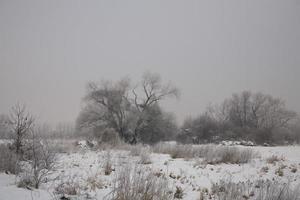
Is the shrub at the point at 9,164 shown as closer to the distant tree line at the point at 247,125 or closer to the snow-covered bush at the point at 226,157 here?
the snow-covered bush at the point at 226,157

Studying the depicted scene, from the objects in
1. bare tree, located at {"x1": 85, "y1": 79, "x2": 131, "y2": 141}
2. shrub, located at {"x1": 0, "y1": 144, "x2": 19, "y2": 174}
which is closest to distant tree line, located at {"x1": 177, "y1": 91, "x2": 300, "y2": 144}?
bare tree, located at {"x1": 85, "y1": 79, "x2": 131, "y2": 141}

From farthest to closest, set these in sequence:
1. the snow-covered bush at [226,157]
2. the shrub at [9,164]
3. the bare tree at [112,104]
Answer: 1. the bare tree at [112,104]
2. the snow-covered bush at [226,157]
3. the shrub at [9,164]

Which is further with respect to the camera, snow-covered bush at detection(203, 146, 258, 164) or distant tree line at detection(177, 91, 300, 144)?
distant tree line at detection(177, 91, 300, 144)

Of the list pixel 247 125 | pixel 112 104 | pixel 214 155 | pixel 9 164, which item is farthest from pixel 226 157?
pixel 247 125

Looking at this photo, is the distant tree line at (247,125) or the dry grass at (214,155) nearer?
the dry grass at (214,155)

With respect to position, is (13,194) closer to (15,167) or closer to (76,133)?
(15,167)

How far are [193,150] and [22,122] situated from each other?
9.61 meters

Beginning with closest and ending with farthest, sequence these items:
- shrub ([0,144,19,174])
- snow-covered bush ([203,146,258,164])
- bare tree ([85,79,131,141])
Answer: shrub ([0,144,19,174]) → snow-covered bush ([203,146,258,164]) → bare tree ([85,79,131,141])

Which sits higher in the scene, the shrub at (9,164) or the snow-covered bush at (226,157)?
the shrub at (9,164)

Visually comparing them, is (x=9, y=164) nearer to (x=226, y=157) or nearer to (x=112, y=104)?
(x=226, y=157)

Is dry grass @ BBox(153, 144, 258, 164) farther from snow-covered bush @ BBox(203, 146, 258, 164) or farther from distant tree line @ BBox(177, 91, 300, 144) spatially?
distant tree line @ BBox(177, 91, 300, 144)

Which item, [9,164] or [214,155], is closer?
[9,164]

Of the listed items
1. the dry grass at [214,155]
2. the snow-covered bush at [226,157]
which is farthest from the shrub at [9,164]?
the snow-covered bush at [226,157]

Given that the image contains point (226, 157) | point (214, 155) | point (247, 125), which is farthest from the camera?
point (247, 125)
